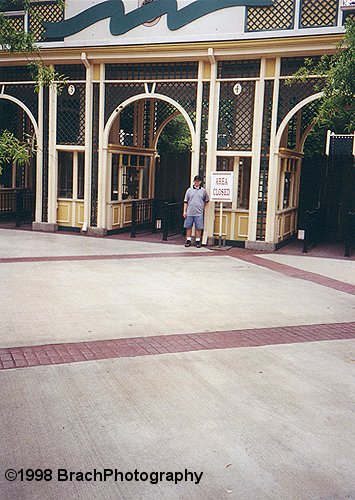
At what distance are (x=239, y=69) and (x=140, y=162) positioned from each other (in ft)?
14.5

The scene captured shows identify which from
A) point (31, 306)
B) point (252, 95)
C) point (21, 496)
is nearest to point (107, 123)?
point (252, 95)

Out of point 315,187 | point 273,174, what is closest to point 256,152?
point 273,174

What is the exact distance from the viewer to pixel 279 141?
1289 centimetres

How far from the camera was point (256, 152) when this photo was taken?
13086 millimetres

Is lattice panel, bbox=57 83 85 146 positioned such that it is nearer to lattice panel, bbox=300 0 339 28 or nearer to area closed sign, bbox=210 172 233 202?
area closed sign, bbox=210 172 233 202

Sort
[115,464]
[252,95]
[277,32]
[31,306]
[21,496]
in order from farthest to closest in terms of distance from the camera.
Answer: [252,95] < [277,32] < [31,306] < [115,464] < [21,496]

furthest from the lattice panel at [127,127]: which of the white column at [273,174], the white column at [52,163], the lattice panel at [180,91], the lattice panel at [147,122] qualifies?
the white column at [273,174]

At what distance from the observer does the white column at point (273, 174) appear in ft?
41.8

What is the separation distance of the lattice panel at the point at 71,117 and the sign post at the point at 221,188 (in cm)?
399

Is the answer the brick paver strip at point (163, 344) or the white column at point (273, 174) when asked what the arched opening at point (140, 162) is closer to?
the white column at point (273, 174)

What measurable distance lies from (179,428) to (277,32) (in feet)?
34.0

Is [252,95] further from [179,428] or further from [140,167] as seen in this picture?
[179,428]

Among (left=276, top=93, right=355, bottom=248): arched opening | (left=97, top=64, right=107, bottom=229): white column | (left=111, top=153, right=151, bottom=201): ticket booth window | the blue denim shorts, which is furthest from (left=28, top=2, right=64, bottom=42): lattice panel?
(left=276, top=93, right=355, bottom=248): arched opening

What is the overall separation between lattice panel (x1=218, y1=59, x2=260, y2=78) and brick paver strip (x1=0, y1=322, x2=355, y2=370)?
25.7 feet
